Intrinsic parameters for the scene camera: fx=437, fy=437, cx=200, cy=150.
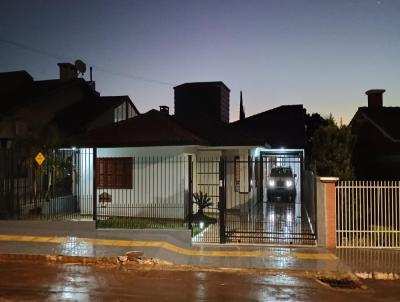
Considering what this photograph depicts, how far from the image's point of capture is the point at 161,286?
7766mm

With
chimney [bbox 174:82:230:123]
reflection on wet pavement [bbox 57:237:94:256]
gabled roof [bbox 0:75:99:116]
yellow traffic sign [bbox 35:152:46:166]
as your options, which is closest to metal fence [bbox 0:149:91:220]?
yellow traffic sign [bbox 35:152:46:166]

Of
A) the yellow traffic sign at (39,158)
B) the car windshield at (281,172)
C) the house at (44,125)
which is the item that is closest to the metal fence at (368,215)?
the yellow traffic sign at (39,158)

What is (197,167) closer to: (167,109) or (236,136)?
(236,136)

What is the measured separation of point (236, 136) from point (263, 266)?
921 cm

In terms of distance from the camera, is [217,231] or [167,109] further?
[167,109]

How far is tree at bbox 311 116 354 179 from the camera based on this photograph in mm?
12438

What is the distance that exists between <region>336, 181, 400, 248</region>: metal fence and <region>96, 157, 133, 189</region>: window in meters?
7.68

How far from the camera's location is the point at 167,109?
22531 millimetres

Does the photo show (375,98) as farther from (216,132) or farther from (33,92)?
(33,92)

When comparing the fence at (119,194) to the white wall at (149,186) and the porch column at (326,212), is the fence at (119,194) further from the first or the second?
the porch column at (326,212)

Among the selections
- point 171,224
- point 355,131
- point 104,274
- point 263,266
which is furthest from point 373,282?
point 355,131

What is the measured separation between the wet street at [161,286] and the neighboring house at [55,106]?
10.8 meters

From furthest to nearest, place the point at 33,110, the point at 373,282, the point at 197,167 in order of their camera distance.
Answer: the point at 33,110, the point at 197,167, the point at 373,282

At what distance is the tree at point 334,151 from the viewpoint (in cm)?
1244
